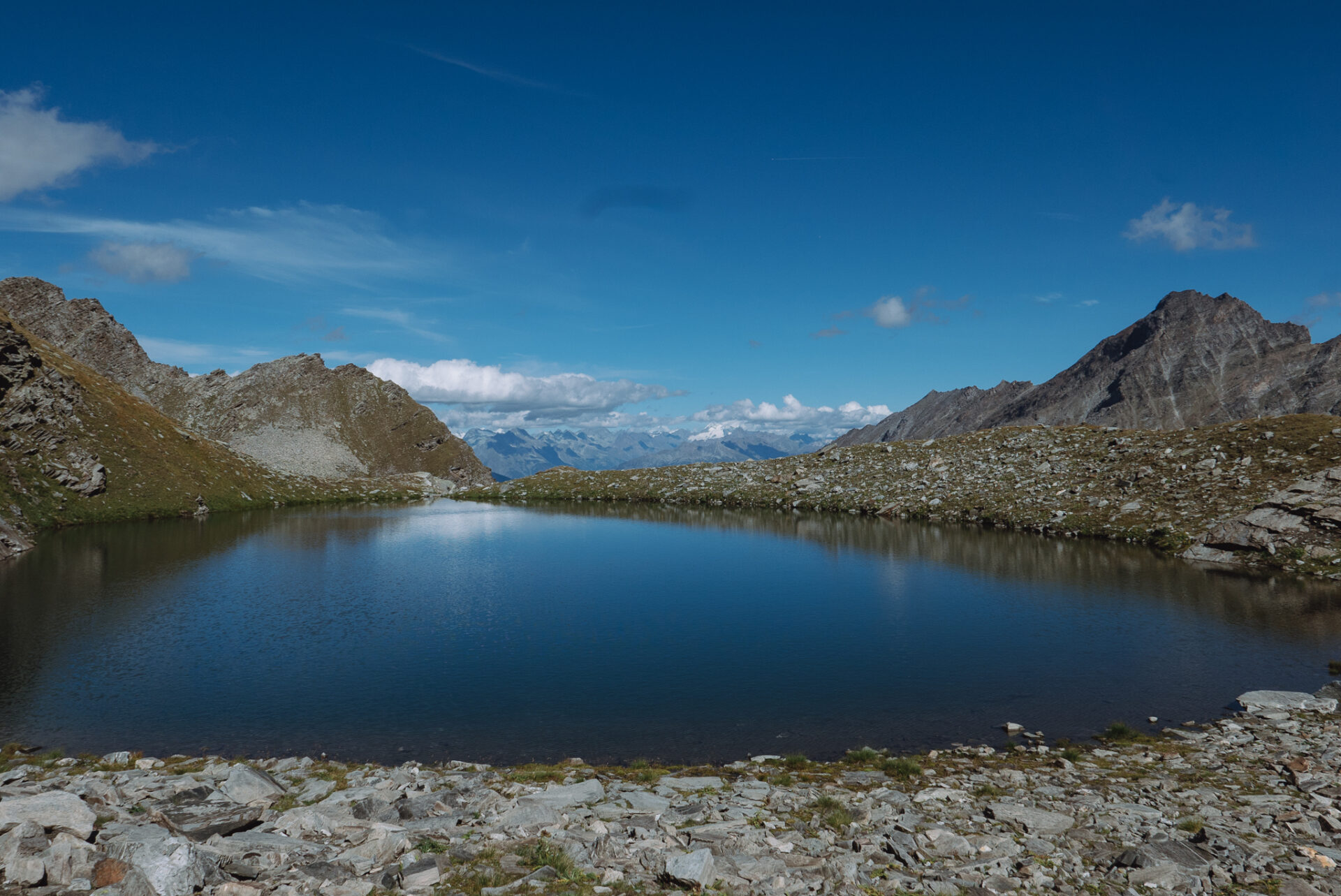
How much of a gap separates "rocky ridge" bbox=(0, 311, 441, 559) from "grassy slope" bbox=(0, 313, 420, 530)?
14 cm

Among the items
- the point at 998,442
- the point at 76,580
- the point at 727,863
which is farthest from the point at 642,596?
the point at 998,442

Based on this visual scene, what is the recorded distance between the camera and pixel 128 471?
88.9 meters

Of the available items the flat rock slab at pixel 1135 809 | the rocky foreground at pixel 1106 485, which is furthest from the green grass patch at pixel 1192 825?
the rocky foreground at pixel 1106 485

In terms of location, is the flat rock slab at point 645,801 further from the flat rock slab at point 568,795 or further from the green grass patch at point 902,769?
the green grass patch at point 902,769

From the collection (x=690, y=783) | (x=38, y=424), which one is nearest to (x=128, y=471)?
(x=38, y=424)

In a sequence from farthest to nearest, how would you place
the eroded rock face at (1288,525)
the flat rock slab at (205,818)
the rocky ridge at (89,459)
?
the rocky ridge at (89,459), the eroded rock face at (1288,525), the flat rock slab at (205,818)

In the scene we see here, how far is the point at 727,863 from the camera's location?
40.5 feet

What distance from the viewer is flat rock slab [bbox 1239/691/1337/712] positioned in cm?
2242

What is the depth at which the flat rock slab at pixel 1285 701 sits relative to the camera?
22422 millimetres

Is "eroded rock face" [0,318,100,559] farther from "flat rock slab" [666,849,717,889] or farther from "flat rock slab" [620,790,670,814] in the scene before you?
"flat rock slab" [666,849,717,889]

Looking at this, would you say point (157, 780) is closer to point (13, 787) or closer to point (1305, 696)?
point (13, 787)

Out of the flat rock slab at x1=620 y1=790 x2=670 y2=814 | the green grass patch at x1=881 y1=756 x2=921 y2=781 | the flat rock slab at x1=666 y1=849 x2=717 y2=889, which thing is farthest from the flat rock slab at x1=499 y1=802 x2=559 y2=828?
the green grass patch at x1=881 y1=756 x2=921 y2=781

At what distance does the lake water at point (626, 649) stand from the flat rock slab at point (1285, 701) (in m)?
1.08

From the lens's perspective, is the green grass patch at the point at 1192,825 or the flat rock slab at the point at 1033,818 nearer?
the green grass patch at the point at 1192,825
